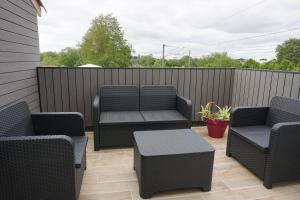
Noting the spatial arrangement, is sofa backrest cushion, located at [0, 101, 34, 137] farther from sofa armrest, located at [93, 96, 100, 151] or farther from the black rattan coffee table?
the black rattan coffee table

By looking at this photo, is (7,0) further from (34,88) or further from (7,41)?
(34,88)

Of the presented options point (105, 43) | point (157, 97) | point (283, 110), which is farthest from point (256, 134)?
point (105, 43)

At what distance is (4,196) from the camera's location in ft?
4.71

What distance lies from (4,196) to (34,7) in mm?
2737

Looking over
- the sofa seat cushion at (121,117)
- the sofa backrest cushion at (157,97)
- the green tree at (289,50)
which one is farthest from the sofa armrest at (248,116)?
the green tree at (289,50)

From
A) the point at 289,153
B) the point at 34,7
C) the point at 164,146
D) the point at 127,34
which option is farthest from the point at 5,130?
the point at 127,34

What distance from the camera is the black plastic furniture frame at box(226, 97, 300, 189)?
1.89m

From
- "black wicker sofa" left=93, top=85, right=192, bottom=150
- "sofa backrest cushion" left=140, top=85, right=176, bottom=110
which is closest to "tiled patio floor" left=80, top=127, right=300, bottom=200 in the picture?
"black wicker sofa" left=93, top=85, right=192, bottom=150

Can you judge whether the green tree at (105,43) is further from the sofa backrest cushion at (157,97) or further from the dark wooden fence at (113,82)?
the sofa backrest cushion at (157,97)

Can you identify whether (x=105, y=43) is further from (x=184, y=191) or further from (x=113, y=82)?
(x=184, y=191)

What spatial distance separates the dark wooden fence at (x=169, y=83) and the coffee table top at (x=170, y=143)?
5.00ft

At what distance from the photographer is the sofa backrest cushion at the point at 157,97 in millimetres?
3266

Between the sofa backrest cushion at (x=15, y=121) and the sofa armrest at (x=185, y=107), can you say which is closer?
the sofa backrest cushion at (x=15, y=121)

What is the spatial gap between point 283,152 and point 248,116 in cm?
70
